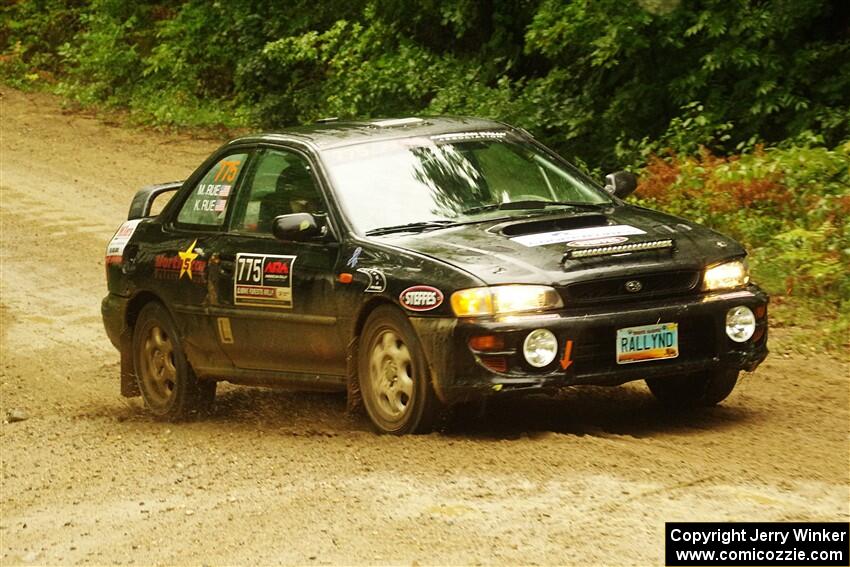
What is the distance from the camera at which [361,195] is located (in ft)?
25.6

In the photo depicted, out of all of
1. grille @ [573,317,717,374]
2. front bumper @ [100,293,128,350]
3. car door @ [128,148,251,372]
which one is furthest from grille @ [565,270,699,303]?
front bumper @ [100,293,128,350]

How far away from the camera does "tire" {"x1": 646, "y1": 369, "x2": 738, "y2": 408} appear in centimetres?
761

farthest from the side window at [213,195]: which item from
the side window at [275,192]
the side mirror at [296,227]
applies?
the side mirror at [296,227]

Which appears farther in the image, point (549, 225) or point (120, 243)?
point (120, 243)

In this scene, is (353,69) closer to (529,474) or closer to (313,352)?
(313,352)

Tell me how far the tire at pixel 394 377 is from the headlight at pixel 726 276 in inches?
55.7

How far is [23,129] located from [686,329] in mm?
18063

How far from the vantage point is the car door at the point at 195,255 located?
8594mm

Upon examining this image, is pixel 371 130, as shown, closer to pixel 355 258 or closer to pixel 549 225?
pixel 355 258

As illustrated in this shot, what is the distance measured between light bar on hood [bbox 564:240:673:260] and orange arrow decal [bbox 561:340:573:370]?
0.41 metres

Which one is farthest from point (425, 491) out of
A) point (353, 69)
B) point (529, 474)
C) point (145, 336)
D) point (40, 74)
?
point (40, 74)

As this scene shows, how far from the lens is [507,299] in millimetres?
6770

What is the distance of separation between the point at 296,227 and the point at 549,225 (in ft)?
4.24

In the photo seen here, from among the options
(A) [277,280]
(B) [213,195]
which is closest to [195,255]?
(B) [213,195]
